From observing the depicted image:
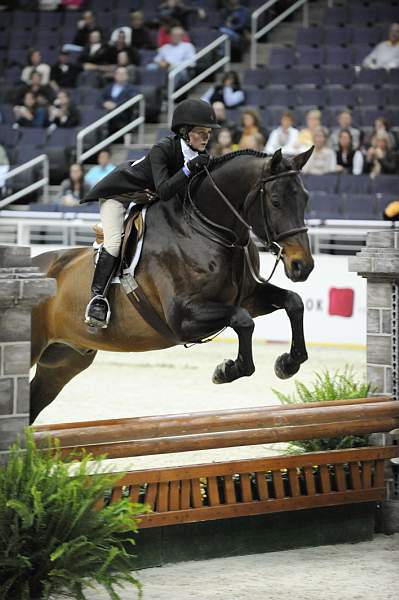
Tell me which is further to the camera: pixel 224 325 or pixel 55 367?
pixel 55 367

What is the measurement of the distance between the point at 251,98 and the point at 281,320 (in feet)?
12.6

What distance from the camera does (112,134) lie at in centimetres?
1438

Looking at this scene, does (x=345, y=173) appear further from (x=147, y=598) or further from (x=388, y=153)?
(x=147, y=598)

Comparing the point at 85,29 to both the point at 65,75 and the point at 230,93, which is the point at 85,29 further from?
the point at 230,93

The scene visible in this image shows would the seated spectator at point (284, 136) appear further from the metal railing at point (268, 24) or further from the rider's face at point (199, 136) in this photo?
the rider's face at point (199, 136)

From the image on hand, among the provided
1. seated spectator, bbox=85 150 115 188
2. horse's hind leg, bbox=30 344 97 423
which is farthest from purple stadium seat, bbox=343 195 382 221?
horse's hind leg, bbox=30 344 97 423

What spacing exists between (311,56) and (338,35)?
558 millimetres

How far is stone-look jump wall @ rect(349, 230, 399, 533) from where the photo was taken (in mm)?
4988

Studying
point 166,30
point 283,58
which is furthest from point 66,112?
point 283,58

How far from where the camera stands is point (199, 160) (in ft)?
16.3

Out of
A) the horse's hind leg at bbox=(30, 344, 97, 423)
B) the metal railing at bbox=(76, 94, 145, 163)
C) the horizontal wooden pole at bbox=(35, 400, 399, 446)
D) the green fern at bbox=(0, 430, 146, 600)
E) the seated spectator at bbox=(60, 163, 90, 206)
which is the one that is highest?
the metal railing at bbox=(76, 94, 145, 163)

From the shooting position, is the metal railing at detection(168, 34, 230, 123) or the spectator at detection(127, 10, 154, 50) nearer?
the metal railing at detection(168, 34, 230, 123)

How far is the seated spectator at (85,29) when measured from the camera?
15992mm

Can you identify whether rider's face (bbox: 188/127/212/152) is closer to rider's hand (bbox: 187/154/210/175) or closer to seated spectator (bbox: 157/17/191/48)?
rider's hand (bbox: 187/154/210/175)
